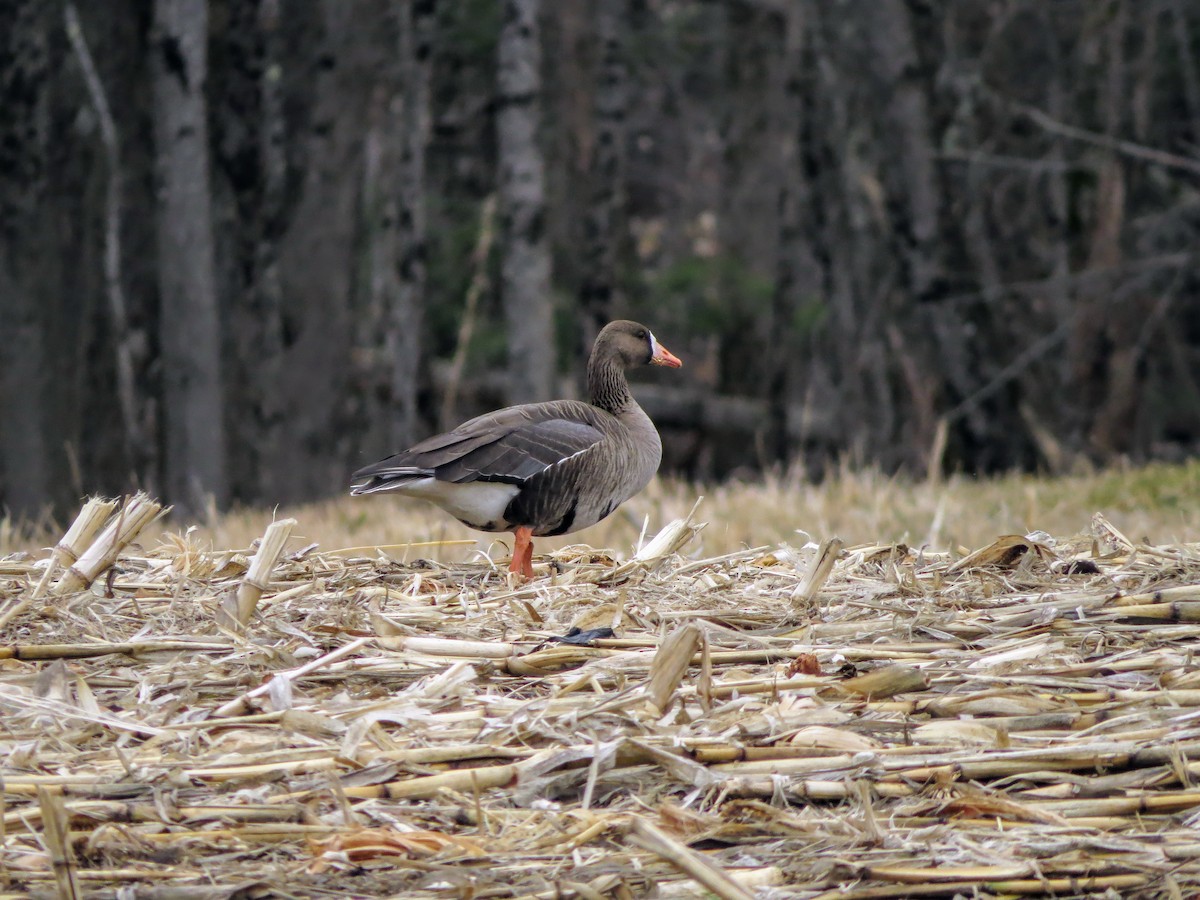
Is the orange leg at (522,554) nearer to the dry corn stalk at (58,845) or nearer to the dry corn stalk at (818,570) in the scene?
the dry corn stalk at (818,570)

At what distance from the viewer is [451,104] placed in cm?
2433

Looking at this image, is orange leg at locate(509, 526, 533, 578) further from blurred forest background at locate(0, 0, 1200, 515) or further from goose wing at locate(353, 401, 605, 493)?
blurred forest background at locate(0, 0, 1200, 515)

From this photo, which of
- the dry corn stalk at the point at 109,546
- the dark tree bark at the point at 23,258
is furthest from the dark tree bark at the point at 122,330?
the dry corn stalk at the point at 109,546

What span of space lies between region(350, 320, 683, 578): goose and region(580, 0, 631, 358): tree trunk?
8.97 metres

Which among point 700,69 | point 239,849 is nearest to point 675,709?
point 239,849

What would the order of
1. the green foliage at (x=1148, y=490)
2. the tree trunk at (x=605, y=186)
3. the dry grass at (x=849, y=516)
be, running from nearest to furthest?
the dry grass at (x=849, y=516)
the green foliage at (x=1148, y=490)
the tree trunk at (x=605, y=186)

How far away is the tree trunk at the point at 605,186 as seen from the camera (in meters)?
15.4

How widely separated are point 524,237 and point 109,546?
9.38 metres

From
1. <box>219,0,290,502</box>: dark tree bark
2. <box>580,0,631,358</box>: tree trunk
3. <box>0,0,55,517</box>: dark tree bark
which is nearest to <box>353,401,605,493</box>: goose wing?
<box>0,0,55,517</box>: dark tree bark

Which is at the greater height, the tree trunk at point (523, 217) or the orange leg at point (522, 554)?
the tree trunk at point (523, 217)

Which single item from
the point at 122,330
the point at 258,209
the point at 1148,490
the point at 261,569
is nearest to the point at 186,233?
the point at 258,209

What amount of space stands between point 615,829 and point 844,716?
Answer: 64 centimetres

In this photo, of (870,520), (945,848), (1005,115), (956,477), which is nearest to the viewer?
(945,848)

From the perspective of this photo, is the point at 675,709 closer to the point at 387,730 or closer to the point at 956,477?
the point at 387,730
